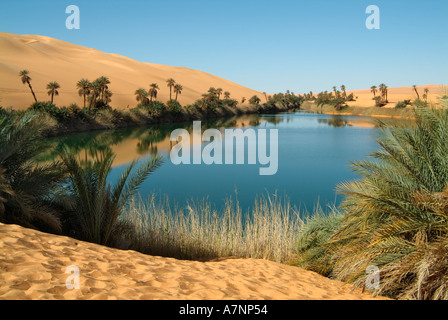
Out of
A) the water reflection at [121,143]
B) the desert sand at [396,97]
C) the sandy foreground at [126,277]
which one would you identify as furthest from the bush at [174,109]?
the sandy foreground at [126,277]

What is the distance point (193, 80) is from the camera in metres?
112

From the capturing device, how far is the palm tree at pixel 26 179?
5062 millimetres

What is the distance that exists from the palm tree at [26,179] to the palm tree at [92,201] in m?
0.33

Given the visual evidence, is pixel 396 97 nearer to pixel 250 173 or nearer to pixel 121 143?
pixel 121 143

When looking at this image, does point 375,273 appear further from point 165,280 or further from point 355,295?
point 165,280

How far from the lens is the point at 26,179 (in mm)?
5453

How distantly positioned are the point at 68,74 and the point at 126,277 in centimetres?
6780

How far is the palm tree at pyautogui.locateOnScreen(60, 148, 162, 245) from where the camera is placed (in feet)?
18.6

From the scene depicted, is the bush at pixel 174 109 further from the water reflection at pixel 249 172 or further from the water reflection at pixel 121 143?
the water reflection at pixel 249 172

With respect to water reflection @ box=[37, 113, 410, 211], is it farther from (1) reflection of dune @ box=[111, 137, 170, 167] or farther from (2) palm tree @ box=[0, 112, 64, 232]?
(2) palm tree @ box=[0, 112, 64, 232]

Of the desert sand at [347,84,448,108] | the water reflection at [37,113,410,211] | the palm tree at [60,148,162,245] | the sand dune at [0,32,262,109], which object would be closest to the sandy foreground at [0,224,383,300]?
the palm tree at [60,148,162,245]

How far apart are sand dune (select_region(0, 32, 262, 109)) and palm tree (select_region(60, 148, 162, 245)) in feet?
72.3

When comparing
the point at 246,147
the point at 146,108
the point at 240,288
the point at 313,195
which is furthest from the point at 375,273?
the point at 146,108
